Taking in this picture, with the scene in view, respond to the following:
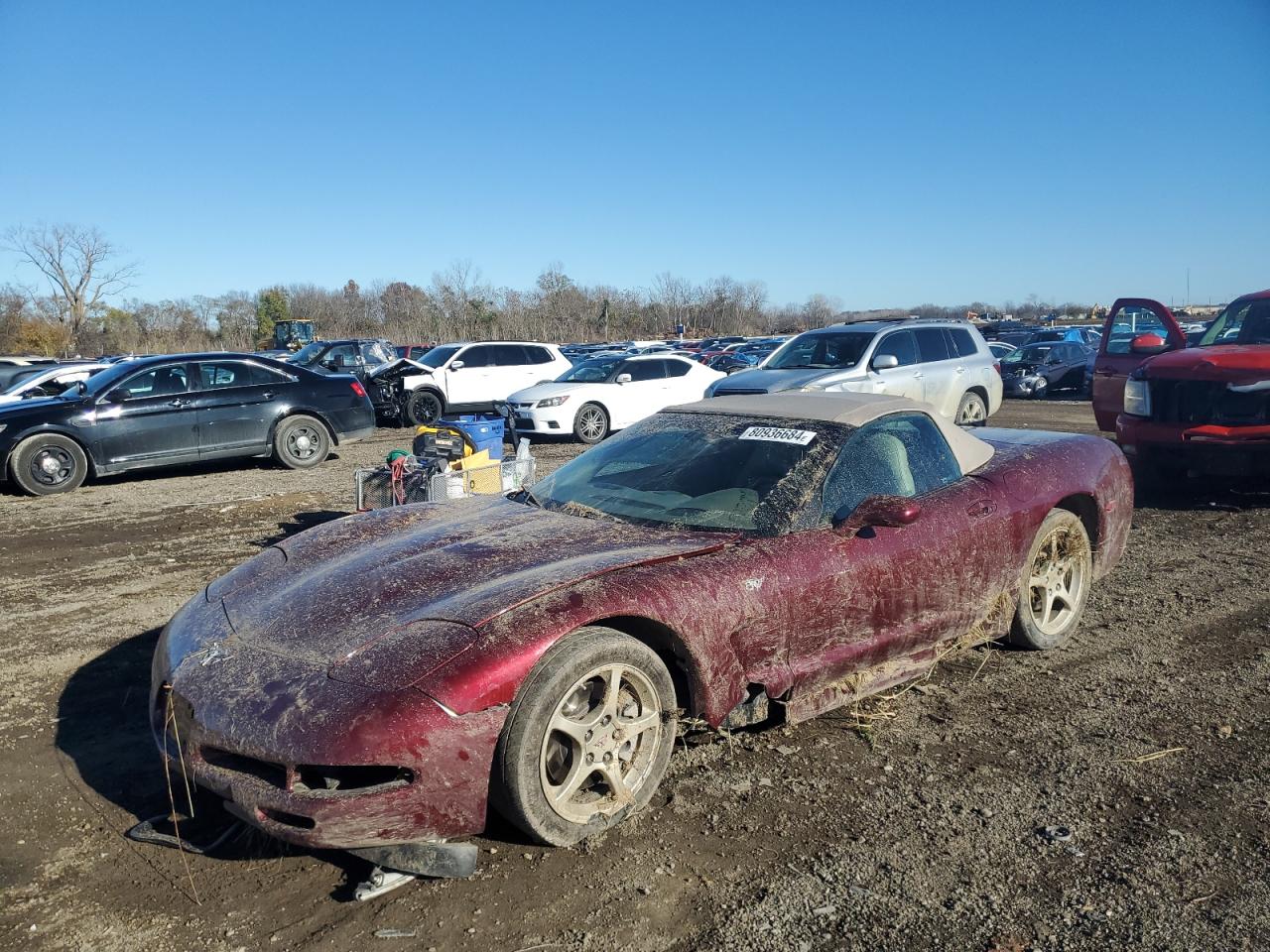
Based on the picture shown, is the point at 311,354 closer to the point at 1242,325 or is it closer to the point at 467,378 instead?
the point at 467,378

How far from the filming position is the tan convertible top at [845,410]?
4406 mm

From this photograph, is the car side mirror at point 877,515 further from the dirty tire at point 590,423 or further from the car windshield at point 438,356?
the car windshield at point 438,356

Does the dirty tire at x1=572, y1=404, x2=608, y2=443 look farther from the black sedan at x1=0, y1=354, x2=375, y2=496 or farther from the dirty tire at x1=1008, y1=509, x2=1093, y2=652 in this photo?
the dirty tire at x1=1008, y1=509, x2=1093, y2=652

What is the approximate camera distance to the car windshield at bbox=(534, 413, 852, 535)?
392 cm

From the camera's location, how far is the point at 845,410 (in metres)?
4.43

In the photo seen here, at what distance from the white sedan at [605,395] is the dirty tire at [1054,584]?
32.3 ft

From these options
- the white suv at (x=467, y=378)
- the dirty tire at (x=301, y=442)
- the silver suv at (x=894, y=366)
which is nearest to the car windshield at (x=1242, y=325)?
the silver suv at (x=894, y=366)

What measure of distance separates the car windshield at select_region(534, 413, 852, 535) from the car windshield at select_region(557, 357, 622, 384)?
11.1 meters

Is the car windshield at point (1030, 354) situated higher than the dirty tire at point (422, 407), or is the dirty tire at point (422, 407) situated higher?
the car windshield at point (1030, 354)

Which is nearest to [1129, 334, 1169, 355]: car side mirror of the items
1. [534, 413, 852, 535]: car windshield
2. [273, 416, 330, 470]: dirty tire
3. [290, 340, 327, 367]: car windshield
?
[534, 413, 852, 535]: car windshield

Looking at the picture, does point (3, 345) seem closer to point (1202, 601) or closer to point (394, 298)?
point (394, 298)

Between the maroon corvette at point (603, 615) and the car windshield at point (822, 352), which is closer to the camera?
the maroon corvette at point (603, 615)

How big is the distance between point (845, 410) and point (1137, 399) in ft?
18.6

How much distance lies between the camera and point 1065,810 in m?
3.32
